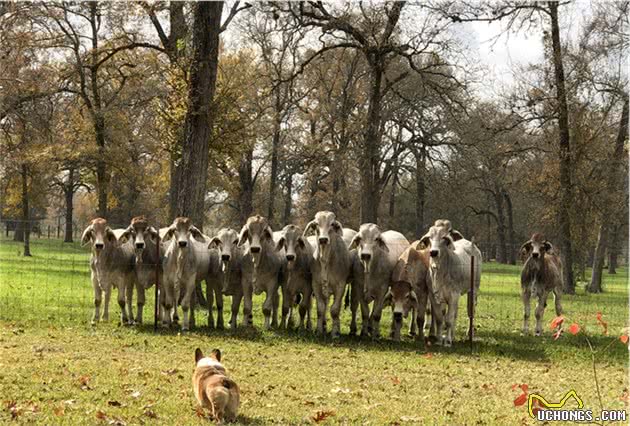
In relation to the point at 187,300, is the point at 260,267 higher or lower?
higher

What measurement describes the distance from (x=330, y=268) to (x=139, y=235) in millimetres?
4081

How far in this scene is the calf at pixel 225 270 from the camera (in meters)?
16.8

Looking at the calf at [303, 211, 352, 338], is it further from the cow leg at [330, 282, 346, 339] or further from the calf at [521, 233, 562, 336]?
the calf at [521, 233, 562, 336]

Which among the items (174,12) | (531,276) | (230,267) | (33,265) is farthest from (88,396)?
(33,265)

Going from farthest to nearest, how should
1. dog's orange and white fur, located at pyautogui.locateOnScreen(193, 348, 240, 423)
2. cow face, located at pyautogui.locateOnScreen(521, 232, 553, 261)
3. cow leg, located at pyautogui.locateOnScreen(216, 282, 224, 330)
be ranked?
cow face, located at pyautogui.locateOnScreen(521, 232, 553, 261)
cow leg, located at pyautogui.locateOnScreen(216, 282, 224, 330)
dog's orange and white fur, located at pyautogui.locateOnScreen(193, 348, 240, 423)

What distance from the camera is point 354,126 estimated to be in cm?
4331

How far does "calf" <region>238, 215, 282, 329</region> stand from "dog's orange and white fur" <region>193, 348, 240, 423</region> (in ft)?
25.9

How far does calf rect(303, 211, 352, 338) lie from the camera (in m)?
16.3

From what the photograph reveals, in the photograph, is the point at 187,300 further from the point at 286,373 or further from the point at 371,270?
the point at 286,373

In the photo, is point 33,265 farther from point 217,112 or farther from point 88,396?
point 88,396

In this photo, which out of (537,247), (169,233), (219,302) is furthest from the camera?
(537,247)

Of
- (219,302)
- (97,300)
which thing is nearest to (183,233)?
(219,302)

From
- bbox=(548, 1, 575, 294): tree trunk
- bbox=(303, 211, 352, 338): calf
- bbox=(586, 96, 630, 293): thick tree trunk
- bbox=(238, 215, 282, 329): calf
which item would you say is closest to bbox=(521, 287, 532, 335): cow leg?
bbox=(303, 211, 352, 338): calf

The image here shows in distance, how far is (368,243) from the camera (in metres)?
16.0
